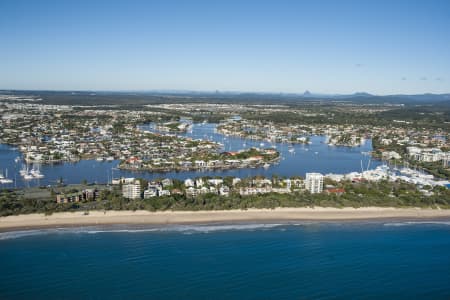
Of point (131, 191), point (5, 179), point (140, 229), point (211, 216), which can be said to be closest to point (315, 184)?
point (211, 216)

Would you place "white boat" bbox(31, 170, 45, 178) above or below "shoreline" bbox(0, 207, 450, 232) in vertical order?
above

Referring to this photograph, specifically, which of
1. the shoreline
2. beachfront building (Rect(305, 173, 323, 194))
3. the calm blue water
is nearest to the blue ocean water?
Answer: the shoreline

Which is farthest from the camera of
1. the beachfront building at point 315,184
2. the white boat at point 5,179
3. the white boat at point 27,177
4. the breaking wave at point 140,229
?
the white boat at point 27,177

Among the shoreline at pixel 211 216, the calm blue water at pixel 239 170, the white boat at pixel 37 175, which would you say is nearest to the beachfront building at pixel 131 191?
the shoreline at pixel 211 216

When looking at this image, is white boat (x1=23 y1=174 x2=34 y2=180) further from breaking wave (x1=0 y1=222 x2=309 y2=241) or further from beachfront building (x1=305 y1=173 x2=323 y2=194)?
beachfront building (x1=305 y1=173 x2=323 y2=194)

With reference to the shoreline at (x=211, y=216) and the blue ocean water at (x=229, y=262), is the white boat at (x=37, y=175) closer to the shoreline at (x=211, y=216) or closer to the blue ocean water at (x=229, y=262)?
the shoreline at (x=211, y=216)

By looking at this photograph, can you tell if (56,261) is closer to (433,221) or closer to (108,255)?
(108,255)

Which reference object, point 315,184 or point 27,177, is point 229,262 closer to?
point 315,184
